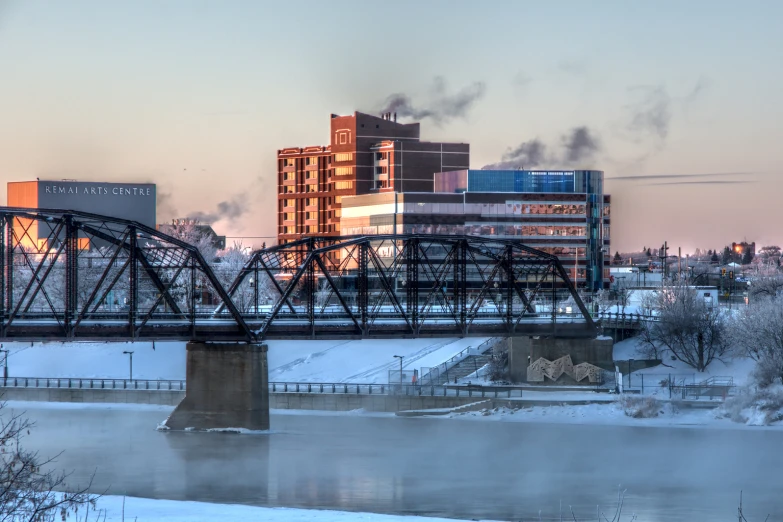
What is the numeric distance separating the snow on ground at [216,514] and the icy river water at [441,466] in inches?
169

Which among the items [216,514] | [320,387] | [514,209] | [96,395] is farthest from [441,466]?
[514,209]

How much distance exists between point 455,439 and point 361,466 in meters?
12.5

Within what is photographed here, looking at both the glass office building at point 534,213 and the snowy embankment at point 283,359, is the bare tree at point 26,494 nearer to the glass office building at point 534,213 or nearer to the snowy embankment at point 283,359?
the snowy embankment at point 283,359

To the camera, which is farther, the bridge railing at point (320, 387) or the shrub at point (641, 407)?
the bridge railing at point (320, 387)

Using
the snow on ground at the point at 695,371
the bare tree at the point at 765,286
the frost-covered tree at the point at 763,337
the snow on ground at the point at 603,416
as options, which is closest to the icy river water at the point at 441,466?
the snow on ground at the point at 603,416

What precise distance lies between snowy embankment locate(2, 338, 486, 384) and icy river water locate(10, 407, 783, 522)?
78.6ft

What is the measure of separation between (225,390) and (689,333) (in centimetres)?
4008

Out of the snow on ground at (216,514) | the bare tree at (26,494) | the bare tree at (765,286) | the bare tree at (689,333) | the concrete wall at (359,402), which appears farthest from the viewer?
the bare tree at (765,286)

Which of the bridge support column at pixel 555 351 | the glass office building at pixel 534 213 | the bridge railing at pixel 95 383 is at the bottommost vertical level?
the bridge railing at pixel 95 383

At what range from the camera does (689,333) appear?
9844cm

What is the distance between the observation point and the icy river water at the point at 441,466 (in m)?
49.6

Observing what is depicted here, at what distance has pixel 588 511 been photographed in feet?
155

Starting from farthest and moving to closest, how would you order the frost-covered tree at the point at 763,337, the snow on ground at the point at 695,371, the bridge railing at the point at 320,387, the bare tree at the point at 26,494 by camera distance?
the snow on ground at the point at 695,371
the bridge railing at the point at 320,387
the frost-covered tree at the point at 763,337
the bare tree at the point at 26,494

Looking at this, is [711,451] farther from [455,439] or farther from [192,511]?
[192,511]
